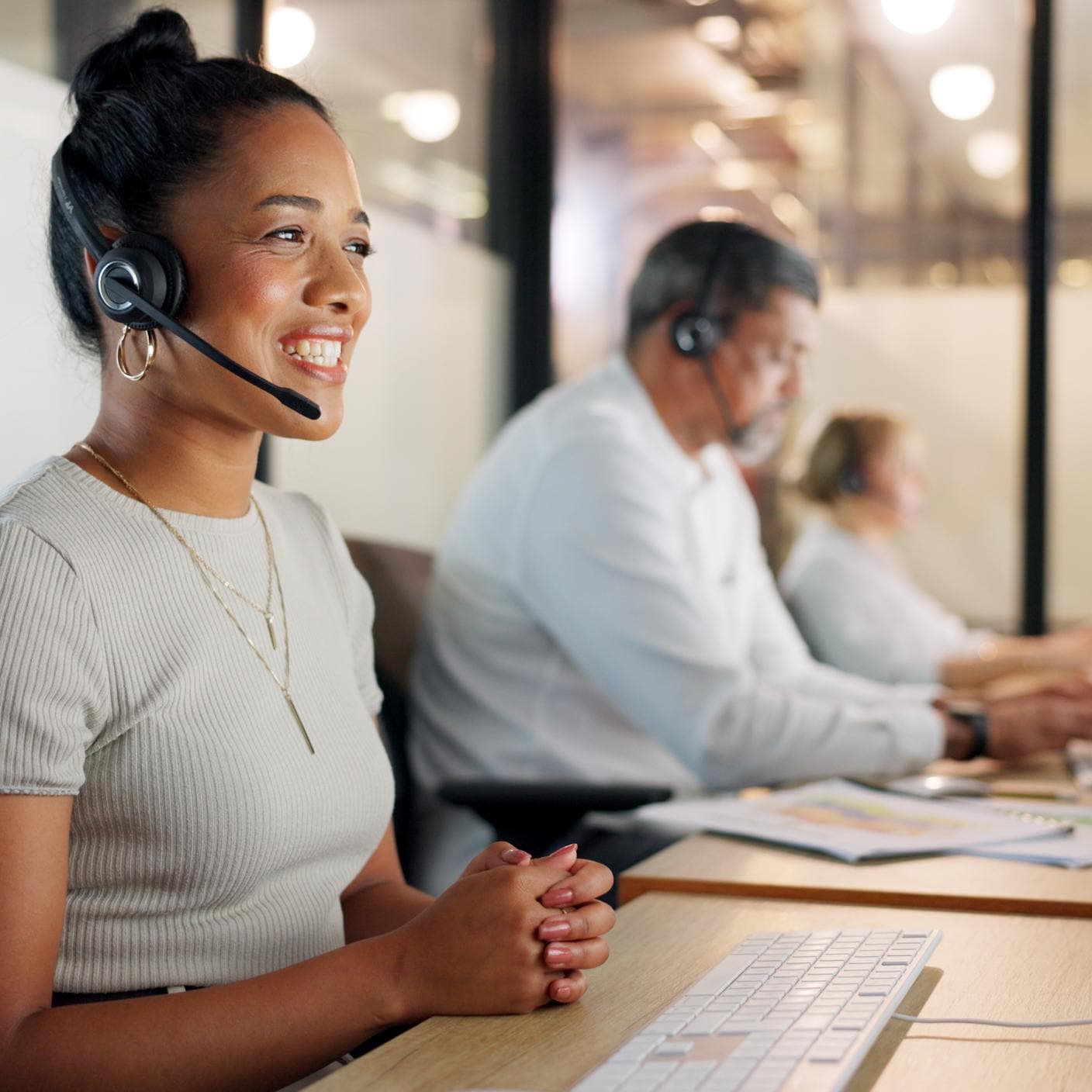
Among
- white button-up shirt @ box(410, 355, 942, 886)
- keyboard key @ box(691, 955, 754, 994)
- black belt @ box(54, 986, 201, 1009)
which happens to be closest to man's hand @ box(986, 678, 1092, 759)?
white button-up shirt @ box(410, 355, 942, 886)

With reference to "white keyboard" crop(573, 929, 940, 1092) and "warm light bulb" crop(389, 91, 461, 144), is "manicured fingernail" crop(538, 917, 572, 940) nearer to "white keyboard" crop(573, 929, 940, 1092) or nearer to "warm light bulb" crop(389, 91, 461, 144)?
"white keyboard" crop(573, 929, 940, 1092)

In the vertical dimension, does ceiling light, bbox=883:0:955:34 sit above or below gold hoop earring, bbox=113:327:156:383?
above

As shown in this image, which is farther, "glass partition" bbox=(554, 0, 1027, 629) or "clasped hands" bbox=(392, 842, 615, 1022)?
"glass partition" bbox=(554, 0, 1027, 629)

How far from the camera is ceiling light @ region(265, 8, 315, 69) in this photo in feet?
7.03

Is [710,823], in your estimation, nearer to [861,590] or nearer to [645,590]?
[645,590]

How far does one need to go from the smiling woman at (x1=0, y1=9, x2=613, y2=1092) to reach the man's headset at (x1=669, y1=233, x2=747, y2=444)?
0.99m

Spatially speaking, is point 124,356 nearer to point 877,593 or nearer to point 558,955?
point 558,955

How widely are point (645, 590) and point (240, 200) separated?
90cm

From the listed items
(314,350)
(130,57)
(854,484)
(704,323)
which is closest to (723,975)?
(314,350)

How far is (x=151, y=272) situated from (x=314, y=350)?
15 centimetres

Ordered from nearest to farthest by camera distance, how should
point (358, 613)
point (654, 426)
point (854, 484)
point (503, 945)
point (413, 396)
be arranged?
point (503, 945), point (358, 613), point (654, 426), point (413, 396), point (854, 484)

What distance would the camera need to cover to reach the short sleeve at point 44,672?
88 centimetres

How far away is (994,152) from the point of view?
328cm

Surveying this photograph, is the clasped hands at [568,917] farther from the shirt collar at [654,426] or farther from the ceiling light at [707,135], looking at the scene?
the ceiling light at [707,135]
